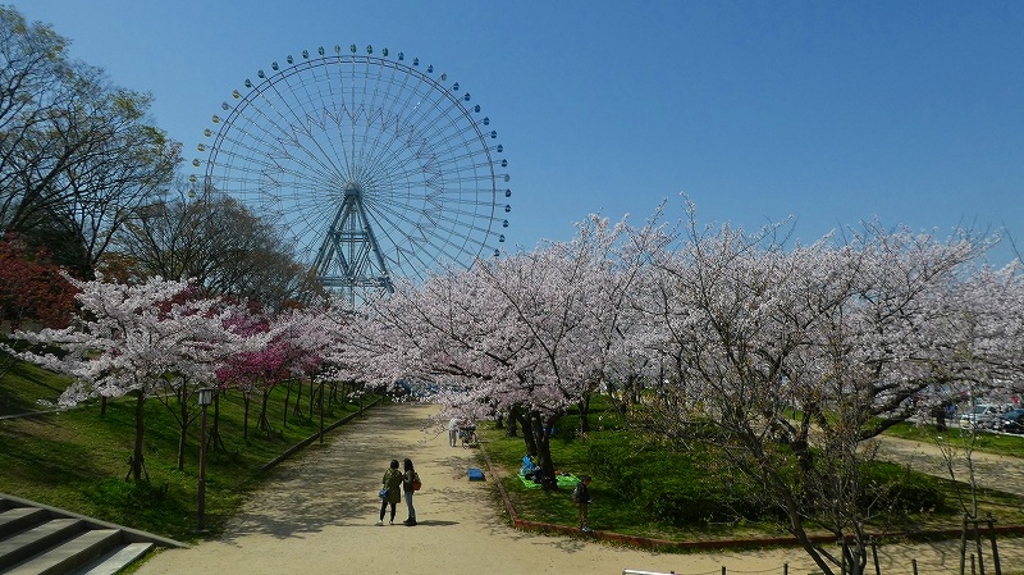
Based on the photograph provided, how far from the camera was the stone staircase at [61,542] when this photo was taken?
895 centimetres

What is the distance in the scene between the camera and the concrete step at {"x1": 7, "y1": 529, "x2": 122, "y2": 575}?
8.72 meters

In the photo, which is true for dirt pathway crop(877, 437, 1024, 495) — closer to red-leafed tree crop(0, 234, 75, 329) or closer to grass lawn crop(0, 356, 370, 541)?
grass lawn crop(0, 356, 370, 541)

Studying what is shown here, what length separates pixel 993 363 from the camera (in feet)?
42.5

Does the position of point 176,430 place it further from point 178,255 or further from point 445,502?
point 178,255

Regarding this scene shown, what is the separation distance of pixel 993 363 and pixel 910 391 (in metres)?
1.70

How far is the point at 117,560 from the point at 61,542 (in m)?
1.02

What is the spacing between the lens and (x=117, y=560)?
32.1 feet

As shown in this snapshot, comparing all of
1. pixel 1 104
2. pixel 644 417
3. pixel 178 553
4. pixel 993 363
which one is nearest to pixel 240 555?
pixel 178 553

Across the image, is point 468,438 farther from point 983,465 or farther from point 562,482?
point 983,465

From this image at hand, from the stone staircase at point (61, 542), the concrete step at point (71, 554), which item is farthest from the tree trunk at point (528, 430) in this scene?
the concrete step at point (71, 554)

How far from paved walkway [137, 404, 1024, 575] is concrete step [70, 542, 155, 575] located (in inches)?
10.6

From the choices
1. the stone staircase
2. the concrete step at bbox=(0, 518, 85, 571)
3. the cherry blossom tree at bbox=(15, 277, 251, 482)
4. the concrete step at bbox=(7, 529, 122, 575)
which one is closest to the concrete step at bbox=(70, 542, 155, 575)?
the stone staircase

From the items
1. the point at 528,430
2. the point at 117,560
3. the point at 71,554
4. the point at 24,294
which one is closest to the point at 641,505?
the point at 528,430

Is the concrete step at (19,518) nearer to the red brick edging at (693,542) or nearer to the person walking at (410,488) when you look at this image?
the person walking at (410,488)
